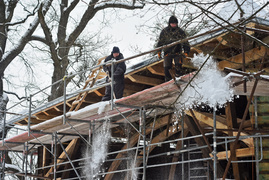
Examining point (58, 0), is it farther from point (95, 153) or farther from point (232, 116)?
point (232, 116)

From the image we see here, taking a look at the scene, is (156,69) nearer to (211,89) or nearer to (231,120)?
(231,120)

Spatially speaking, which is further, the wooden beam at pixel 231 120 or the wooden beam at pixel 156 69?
the wooden beam at pixel 156 69

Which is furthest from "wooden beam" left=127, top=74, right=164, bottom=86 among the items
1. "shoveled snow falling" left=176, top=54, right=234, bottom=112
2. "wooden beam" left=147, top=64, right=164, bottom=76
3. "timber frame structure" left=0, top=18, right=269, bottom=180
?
"shoveled snow falling" left=176, top=54, right=234, bottom=112

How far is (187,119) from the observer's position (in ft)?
38.8

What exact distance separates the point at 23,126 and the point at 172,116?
9.50 metres

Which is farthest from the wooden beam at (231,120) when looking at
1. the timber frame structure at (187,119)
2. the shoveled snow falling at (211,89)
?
the shoveled snow falling at (211,89)

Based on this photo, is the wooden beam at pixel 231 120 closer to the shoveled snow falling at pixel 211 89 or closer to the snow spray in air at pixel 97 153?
the shoveled snow falling at pixel 211 89

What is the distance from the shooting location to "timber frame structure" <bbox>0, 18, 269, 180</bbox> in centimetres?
827

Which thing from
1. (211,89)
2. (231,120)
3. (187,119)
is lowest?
(231,120)

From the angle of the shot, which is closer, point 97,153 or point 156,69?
point 156,69

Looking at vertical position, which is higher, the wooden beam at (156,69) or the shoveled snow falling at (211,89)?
the wooden beam at (156,69)

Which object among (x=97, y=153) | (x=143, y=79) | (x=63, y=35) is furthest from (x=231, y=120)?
(x=63, y=35)

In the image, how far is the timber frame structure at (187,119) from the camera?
827cm

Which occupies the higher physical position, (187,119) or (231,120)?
(187,119)
